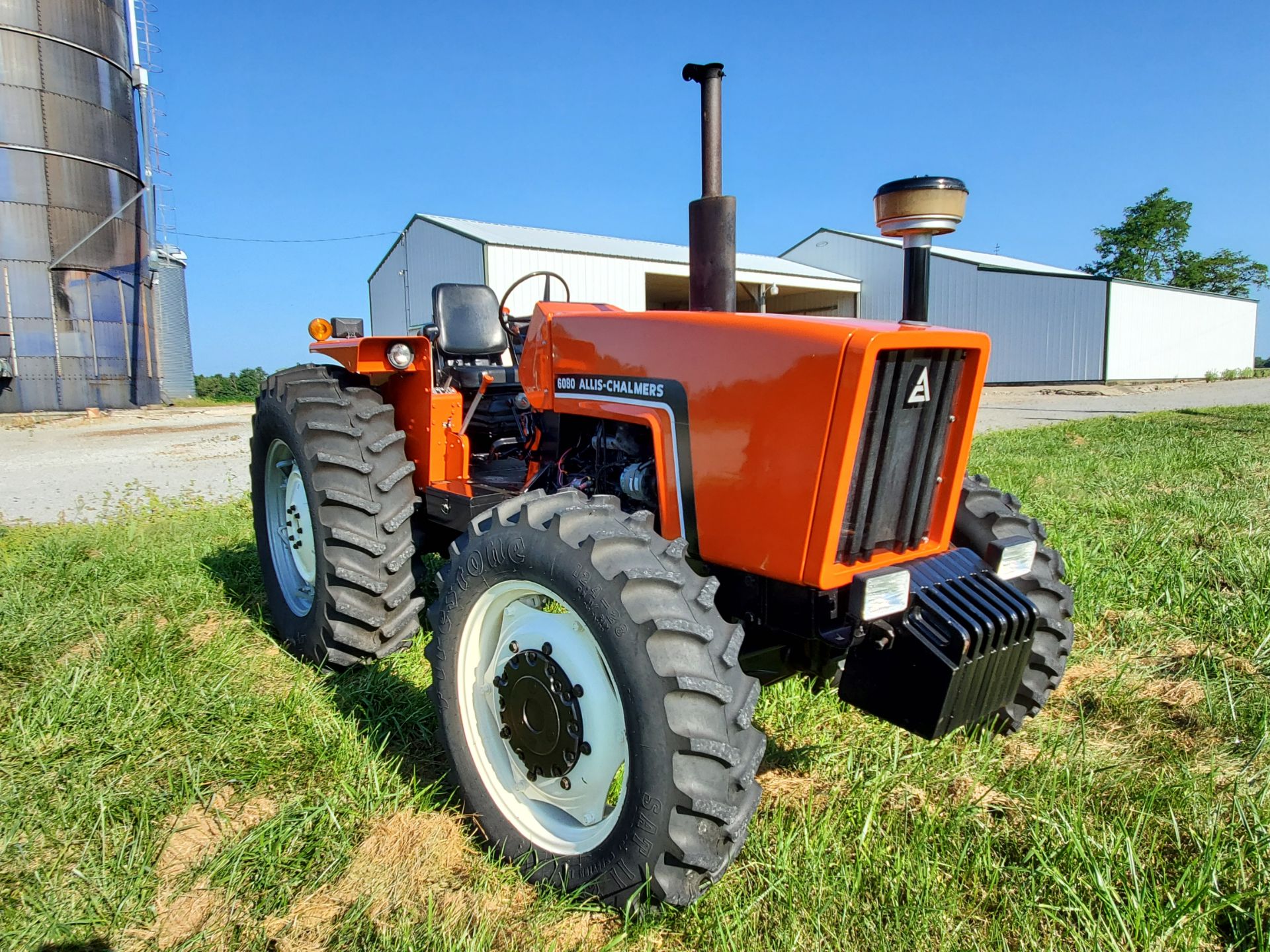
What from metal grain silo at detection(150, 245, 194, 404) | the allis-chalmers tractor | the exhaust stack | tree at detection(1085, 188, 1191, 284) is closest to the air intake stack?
the allis-chalmers tractor

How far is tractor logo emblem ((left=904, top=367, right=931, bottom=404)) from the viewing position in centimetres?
204

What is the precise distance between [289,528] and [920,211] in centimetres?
308

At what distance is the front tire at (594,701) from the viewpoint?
1737 mm

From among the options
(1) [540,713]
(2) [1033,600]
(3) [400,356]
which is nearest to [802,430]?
(1) [540,713]

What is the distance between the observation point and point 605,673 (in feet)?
6.53

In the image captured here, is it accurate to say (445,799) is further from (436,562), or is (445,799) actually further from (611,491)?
(436,562)

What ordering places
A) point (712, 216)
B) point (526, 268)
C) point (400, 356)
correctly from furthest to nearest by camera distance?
1. point (526, 268)
2. point (400, 356)
3. point (712, 216)

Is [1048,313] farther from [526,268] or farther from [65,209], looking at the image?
[65,209]

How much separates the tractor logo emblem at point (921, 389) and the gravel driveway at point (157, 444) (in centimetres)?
655

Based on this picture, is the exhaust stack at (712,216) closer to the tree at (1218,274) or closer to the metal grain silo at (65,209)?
the metal grain silo at (65,209)

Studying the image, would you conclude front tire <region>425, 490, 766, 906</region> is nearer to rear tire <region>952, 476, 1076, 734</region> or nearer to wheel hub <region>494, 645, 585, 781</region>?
wheel hub <region>494, 645, 585, 781</region>

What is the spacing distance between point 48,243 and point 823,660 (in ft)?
68.3

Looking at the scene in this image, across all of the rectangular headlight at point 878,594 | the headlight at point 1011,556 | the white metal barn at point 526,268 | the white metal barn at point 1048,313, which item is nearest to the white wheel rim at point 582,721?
the rectangular headlight at point 878,594

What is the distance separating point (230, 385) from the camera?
3031 cm
